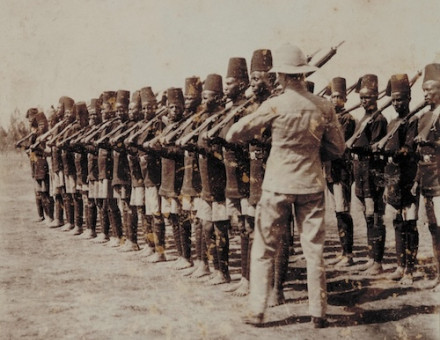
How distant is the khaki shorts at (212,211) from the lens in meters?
7.04

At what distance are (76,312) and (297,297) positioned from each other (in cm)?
242

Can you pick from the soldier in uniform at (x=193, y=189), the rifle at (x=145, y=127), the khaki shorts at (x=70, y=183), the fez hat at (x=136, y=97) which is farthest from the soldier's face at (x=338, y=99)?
the khaki shorts at (x=70, y=183)

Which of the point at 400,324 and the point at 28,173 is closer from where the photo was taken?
the point at 400,324

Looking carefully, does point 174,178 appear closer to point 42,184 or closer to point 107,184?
point 107,184

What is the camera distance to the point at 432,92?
636 cm

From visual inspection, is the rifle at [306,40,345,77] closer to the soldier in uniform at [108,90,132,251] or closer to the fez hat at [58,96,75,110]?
the soldier in uniform at [108,90,132,251]

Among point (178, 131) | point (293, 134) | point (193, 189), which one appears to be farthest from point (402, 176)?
point (178, 131)

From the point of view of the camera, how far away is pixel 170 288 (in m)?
7.00

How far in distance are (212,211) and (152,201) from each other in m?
1.81

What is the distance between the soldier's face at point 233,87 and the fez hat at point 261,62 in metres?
0.58

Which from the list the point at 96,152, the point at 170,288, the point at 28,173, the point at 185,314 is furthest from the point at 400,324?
the point at 28,173

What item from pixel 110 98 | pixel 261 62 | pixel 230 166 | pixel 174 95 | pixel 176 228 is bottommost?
pixel 176 228

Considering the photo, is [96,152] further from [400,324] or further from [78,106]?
[400,324]

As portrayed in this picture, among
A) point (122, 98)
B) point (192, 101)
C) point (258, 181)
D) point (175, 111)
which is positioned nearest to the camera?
point (258, 181)
